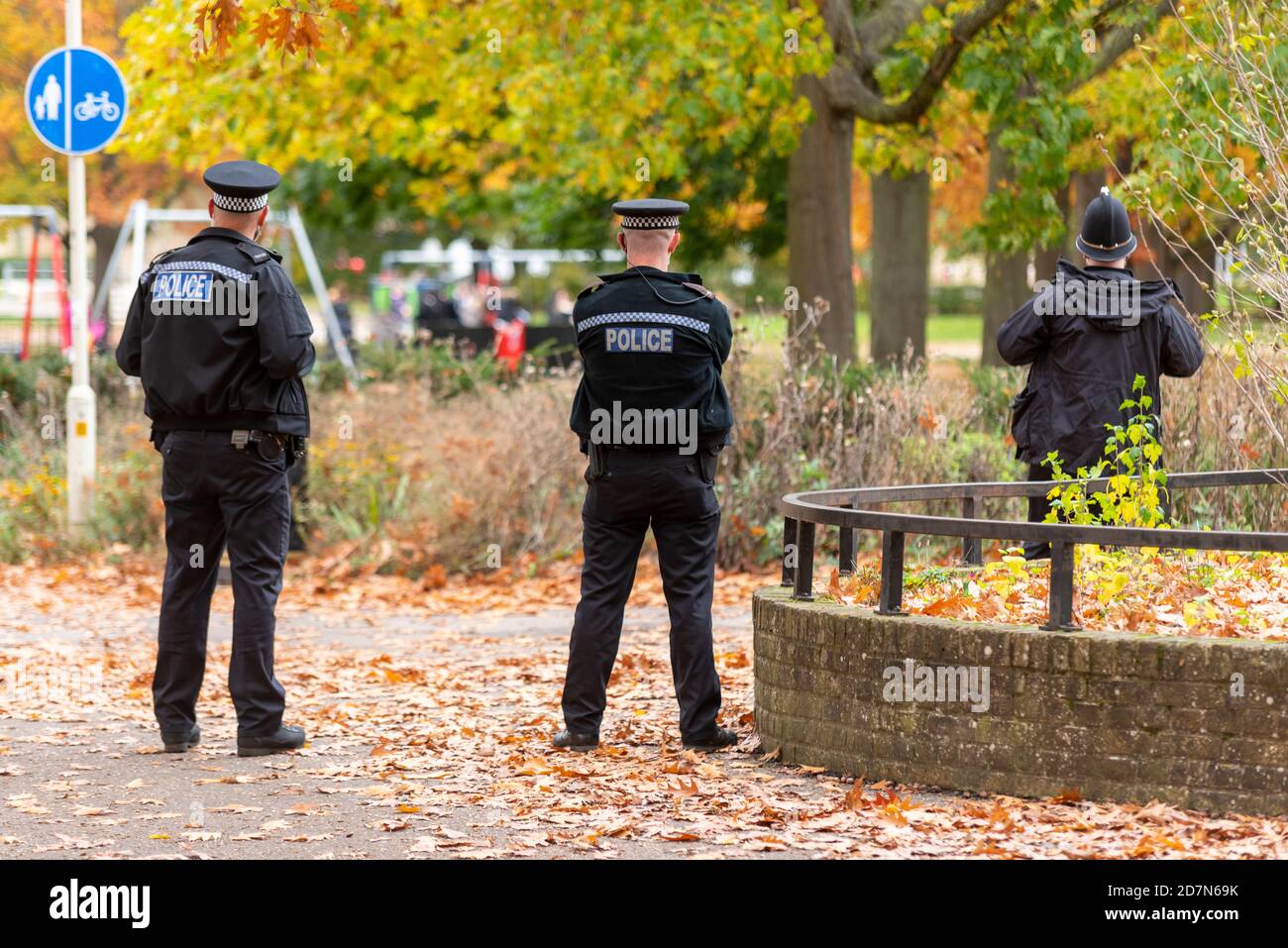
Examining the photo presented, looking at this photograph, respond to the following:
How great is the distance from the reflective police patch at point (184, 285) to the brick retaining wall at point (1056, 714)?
247cm

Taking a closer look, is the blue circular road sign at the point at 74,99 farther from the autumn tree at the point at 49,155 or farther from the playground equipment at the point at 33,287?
the autumn tree at the point at 49,155

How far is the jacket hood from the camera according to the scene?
8117 mm

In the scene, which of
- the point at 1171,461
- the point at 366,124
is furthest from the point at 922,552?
the point at 366,124

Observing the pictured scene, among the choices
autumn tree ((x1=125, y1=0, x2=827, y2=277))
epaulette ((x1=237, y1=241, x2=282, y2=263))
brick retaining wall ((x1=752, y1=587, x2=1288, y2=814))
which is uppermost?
autumn tree ((x1=125, y1=0, x2=827, y2=277))

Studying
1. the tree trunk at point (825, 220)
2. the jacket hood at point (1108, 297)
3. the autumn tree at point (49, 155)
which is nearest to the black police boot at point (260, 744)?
the jacket hood at point (1108, 297)

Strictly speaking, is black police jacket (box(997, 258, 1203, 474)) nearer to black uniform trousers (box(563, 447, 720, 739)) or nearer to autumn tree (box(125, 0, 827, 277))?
black uniform trousers (box(563, 447, 720, 739))

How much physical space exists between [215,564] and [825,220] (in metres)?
9.24

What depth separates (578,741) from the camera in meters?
7.10

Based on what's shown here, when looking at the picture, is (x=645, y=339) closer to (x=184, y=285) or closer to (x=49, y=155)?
(x=184, y=285)

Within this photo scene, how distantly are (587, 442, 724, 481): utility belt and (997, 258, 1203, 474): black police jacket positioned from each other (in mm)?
1930

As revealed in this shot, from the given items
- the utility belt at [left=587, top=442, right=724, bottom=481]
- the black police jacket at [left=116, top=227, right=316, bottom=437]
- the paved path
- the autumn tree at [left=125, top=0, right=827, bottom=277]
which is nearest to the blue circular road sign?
the autumn tree at [left=125, top=0, right=827, bottom=277]

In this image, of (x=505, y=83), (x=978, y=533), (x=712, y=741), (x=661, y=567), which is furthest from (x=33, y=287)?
(x=978, y=533)

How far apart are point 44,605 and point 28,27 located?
25.7 meters

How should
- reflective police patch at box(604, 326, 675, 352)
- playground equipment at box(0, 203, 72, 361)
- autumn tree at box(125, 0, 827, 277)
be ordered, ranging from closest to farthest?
reflective police patch at box(604, 326, 675, 352), autumn tree at box(125, 0, 827, 277), playground equipment at box(0, 203, 72, 361)
